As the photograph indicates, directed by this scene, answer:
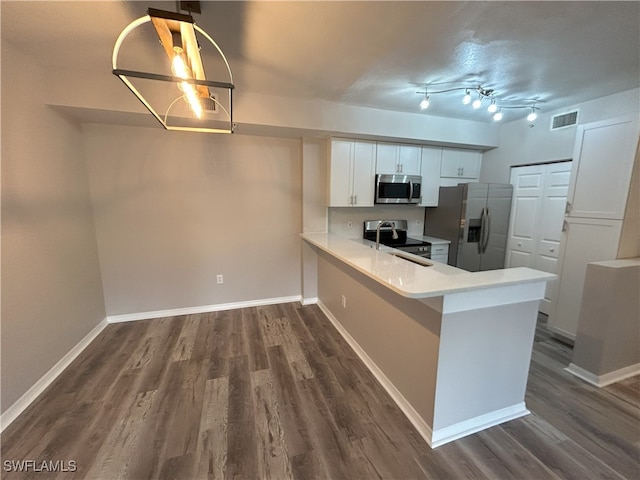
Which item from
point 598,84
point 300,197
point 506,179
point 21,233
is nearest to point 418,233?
point 506,179

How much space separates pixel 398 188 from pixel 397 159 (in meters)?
0.41

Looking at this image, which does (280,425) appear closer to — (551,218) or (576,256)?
(576,256)

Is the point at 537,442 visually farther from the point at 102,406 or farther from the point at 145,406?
the point at 102,406

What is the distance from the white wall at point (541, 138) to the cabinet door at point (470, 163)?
0.10 meters

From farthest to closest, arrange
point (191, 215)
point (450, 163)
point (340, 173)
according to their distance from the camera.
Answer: point (450, 163), point (340, 173), point (191, 215)

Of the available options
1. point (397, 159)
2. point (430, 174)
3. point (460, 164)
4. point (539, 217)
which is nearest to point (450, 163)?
point (460, 164)

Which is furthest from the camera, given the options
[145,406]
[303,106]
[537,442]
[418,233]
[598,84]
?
[418,233]

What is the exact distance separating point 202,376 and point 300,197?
2.42 meters

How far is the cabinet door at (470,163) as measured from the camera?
4.03m

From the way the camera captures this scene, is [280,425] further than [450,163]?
No

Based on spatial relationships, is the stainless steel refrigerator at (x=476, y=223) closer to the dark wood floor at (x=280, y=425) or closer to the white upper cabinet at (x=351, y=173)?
the white upper cabinet at (x=351, y=173)

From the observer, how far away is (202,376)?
229 cm

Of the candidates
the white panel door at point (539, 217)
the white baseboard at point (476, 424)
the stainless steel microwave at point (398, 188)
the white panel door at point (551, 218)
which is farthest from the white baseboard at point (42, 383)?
the white panel door at point (551, 218)

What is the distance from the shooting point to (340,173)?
11.3 ft
